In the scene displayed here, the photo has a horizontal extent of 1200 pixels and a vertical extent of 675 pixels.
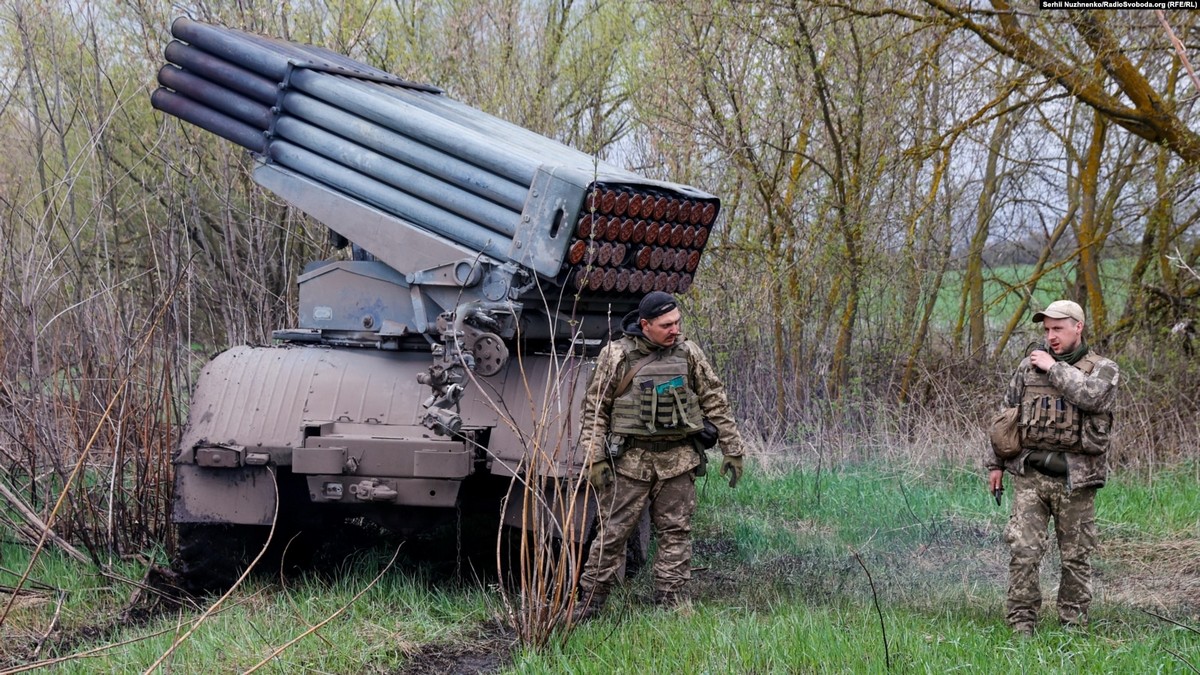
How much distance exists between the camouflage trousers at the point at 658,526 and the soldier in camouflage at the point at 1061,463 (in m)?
1.50

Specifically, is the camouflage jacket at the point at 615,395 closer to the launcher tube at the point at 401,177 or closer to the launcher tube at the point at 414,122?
the launcher tube at the point at 401,177

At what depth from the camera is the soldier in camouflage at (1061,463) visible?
538 cm

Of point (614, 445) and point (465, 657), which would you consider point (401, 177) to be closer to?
point (614, 445)

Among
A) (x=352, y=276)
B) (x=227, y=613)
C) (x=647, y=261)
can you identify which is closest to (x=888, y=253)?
(x=647, y=261)

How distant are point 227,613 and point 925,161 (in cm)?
846

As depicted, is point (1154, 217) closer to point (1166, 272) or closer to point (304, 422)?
point (1166, 272)

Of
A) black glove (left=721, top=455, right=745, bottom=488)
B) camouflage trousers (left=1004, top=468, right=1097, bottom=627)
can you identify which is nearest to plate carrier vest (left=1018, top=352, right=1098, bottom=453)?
camouflage trousers (left=1004, top=468, right=1097, bottom=627)

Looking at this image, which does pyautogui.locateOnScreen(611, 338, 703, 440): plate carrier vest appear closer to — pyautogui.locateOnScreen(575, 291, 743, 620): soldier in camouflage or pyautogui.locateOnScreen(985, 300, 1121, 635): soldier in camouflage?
pyautogui.locateOnScreen(575, 291, 743, 620): soldier in camouflage

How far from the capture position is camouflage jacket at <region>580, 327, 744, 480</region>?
18.9 ft

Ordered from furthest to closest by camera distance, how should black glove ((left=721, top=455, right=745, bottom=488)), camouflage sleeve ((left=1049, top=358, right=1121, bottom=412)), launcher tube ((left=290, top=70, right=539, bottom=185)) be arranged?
launcher tube ((left=290, top=70, right=539, bottom=185)) → black glove ((left=721, top=455, right=745, bottom=488)) → camouflage sleeve ((left=1049, top=358, right=1121, bottom=412))

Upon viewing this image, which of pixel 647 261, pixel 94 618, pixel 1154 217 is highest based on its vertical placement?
pixel 1154 217

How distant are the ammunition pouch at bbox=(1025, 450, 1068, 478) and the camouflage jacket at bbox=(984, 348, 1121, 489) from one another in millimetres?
31

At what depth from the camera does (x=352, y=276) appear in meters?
6.56

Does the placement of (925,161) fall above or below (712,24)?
below
